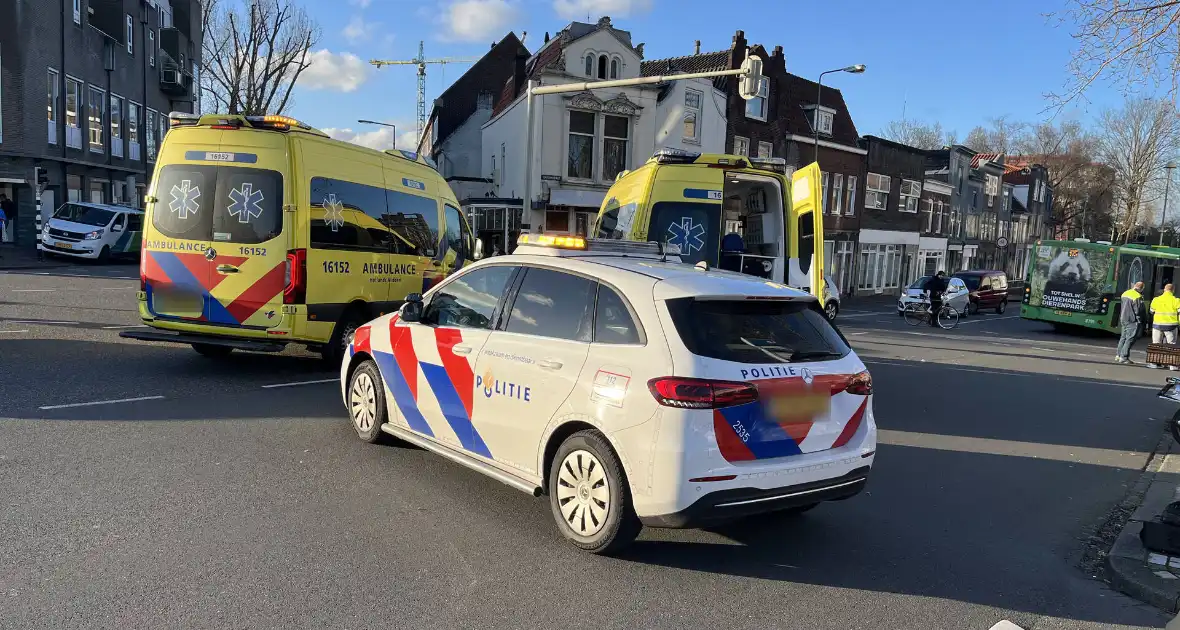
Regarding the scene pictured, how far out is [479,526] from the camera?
4832 millimetres

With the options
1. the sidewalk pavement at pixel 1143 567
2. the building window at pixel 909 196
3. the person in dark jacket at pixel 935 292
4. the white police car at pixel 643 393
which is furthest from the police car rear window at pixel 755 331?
the building window at pixel 909 196

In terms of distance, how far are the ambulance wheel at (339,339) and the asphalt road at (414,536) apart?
30.2 inches

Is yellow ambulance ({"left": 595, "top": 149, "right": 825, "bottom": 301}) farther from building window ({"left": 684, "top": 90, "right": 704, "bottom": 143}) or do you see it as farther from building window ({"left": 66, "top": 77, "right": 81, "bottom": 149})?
building window ({"left": 66, "top": 77, "right": 81, "bottom": 149})

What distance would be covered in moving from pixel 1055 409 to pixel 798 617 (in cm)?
827

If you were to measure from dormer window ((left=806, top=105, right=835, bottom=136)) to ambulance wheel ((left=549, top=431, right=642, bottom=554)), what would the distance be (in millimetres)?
34662

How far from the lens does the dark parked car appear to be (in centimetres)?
3328

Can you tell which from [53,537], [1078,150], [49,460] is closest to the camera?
[53,537]

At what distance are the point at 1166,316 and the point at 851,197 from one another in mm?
24191

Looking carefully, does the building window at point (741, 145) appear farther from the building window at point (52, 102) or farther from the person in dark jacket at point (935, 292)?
the building window at point (52, 102)

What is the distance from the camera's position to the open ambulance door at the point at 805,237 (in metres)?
10.3

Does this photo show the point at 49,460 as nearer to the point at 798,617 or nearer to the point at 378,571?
the point at 378,571

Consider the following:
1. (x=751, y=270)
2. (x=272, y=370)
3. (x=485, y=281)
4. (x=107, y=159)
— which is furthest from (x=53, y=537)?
(x=107, y=159)

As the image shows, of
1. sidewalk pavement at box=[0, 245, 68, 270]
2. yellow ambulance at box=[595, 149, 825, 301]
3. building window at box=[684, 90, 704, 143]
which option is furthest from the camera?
building window at box=[684, 90, 704, 143]

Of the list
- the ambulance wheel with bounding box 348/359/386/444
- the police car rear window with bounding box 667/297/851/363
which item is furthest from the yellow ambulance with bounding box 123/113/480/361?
the police car rear window with bounding box 667/297/851/363
